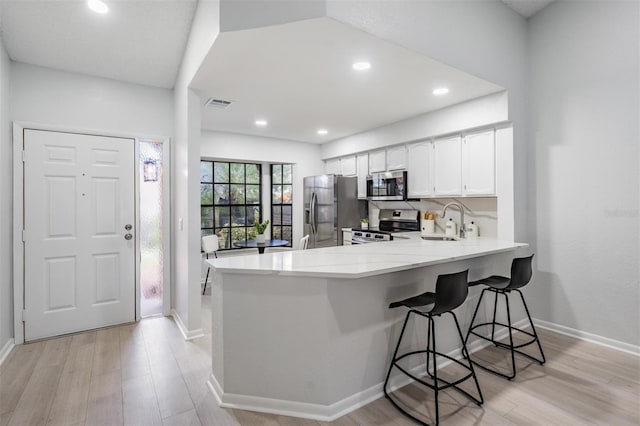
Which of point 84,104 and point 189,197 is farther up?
point 84,104

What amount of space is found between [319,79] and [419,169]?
78.2 inches

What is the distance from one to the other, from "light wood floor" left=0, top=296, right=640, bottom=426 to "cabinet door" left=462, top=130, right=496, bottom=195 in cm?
163

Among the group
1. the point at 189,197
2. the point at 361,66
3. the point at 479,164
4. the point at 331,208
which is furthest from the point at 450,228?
the point at 189,197

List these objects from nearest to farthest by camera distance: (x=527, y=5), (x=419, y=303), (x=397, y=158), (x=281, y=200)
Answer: (x=419, y=303)
(x=527, y=5)
(x=397, y=158)
(x=281, y=200)

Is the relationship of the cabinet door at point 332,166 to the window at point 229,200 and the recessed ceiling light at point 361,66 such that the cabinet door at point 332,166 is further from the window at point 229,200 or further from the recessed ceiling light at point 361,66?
the recessed ceiling light at point 361,66

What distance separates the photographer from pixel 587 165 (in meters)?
3.04

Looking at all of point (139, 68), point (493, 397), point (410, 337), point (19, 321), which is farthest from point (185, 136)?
point (493, 397)

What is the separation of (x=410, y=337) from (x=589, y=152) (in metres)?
2.45

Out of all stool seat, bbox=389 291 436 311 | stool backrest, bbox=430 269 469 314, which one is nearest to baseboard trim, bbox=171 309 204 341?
stool seat, bbox=389 291 436 311

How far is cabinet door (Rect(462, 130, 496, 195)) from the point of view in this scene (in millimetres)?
3436

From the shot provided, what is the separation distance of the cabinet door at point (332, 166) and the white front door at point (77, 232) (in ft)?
10.5

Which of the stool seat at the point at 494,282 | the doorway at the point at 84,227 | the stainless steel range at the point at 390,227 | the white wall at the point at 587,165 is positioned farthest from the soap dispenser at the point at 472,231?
the doorway at the point at 84,227

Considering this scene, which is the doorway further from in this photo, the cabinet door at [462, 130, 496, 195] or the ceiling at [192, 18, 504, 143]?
the cabinet door at [462, 130, 496, 195]

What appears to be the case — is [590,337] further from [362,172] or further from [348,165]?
[348,165]
